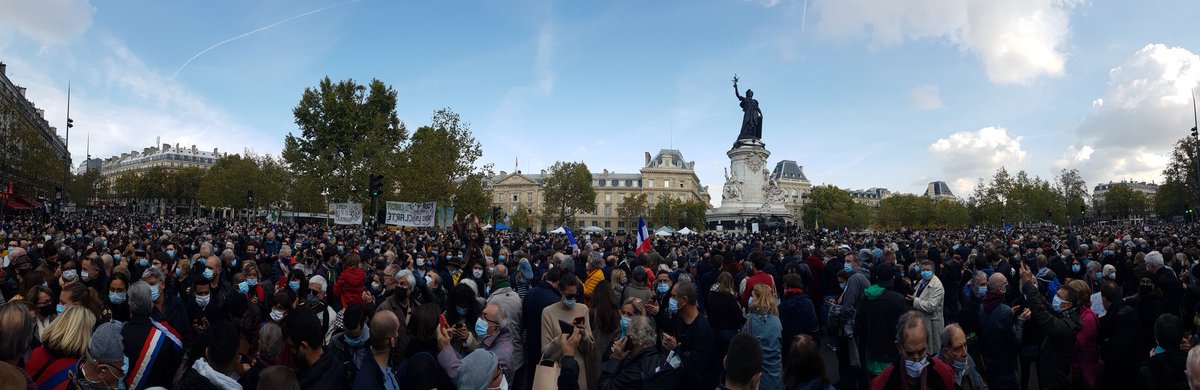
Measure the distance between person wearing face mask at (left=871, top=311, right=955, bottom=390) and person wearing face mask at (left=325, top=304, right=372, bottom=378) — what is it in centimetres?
334

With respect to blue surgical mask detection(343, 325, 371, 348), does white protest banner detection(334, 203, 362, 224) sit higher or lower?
higher

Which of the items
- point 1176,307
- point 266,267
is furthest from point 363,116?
point 1176,307

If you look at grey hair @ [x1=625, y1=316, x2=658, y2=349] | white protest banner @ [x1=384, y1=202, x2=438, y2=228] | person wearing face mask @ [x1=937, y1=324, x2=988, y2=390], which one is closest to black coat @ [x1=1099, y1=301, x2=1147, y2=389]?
person wearing face mask @ [x1=937, y1=324, x2=988, y2=390]

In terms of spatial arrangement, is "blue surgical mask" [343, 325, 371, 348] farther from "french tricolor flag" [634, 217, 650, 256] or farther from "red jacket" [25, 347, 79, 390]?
"french tricolor flag" [634, 217, 650, 256]

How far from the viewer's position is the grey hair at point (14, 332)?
3504 mm

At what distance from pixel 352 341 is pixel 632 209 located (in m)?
87.2

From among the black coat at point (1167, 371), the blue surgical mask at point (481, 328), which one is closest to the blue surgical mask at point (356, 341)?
the blue surgical mask at point (481, 328)

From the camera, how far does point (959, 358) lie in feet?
13.9

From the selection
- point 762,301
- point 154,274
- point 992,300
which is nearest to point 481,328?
point 762,301

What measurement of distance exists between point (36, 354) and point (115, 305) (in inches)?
59.1

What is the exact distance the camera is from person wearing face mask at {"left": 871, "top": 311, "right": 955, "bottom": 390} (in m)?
3.64

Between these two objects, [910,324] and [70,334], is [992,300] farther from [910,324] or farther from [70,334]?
[70,334]

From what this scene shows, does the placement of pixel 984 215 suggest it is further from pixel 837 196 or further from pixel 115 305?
pixel 115 305

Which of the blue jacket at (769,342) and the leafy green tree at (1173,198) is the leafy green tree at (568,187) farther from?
the blue jacket at (769,342)
